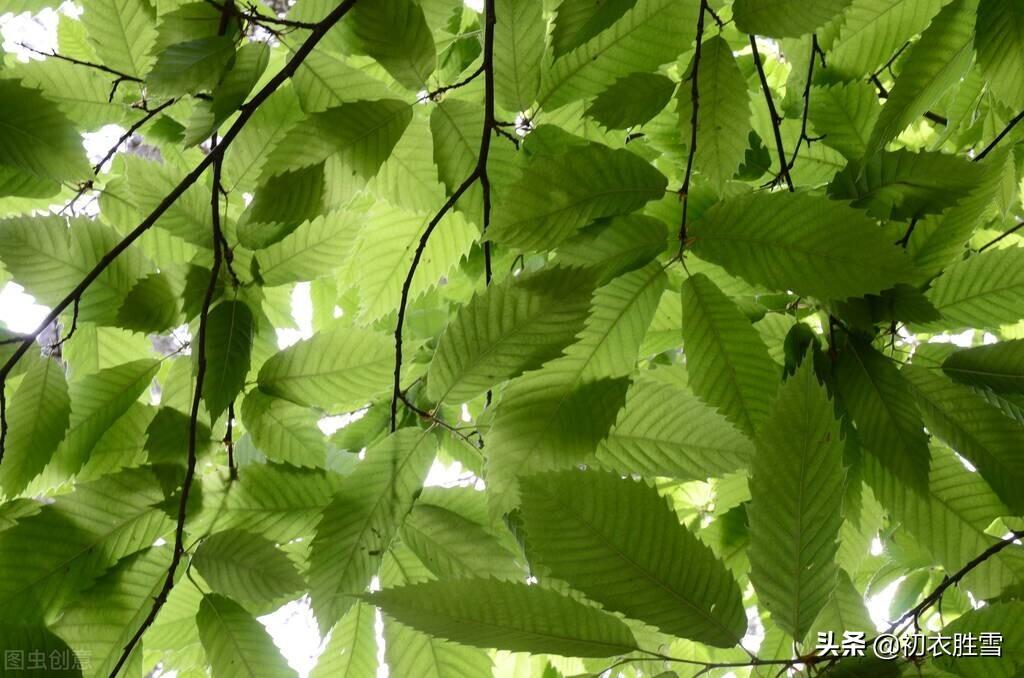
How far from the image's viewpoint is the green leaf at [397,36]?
937mm

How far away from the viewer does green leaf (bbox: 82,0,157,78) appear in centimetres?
121

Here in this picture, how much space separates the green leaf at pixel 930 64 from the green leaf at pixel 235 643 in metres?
0.92

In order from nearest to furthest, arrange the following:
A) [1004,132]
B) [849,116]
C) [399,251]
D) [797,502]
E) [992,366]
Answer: [797,502] → [992,366] → [1004,132] → [849,116] → [399,251]

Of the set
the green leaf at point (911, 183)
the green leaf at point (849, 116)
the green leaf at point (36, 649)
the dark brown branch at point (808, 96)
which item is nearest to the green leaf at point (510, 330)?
the green leaf at point (911, 183)

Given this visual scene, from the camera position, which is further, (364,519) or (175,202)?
Answer: (175,202)

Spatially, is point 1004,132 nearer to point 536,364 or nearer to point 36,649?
point 536,364

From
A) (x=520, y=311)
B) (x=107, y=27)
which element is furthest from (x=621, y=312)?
(x=107, y=27)

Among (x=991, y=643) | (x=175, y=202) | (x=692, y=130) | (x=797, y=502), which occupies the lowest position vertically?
(x=991, y=643)

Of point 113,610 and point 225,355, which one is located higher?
point 225,355

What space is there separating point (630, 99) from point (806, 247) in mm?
327

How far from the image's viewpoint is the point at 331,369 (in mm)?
1021

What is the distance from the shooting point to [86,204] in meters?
1.32

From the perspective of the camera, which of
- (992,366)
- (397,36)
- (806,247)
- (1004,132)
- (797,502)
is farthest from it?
(1004,132)

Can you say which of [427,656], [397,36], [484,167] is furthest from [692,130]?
[427,656]
